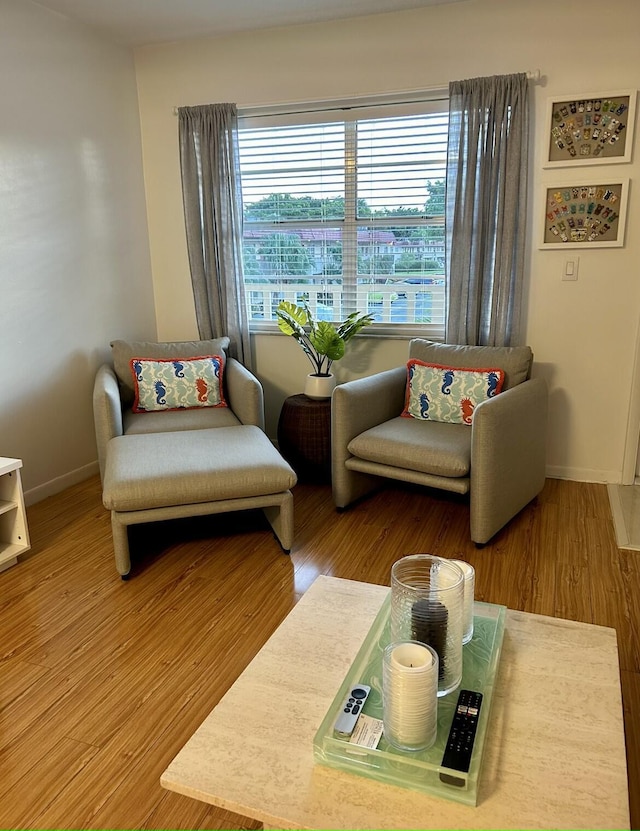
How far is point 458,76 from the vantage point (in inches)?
130

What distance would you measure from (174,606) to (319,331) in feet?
5.74

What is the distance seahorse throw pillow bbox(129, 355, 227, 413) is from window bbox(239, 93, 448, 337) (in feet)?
2.46

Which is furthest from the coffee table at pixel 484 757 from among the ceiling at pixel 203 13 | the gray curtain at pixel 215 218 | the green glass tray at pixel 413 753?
the ceiling at pixel 203 13

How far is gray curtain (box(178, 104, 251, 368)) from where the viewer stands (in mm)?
3732

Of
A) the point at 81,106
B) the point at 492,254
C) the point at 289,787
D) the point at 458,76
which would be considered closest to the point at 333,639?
the point at 289,787

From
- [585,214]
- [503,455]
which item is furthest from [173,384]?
[585,214]

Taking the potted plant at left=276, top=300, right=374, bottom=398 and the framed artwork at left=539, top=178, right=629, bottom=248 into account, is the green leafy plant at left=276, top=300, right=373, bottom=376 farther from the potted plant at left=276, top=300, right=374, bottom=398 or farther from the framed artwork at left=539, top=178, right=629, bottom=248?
the framed artwork at left=539, top=178, right=629, bottom=248

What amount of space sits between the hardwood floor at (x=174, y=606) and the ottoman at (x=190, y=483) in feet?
0.71

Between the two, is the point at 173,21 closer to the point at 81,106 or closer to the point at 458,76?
the point at 81,106

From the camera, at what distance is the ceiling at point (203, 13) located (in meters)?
3.19

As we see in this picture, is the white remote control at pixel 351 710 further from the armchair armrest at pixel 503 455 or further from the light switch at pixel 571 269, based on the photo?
the light switch at pixel 571 269

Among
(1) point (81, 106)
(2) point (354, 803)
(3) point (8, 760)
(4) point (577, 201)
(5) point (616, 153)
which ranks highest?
(1) point (81, 106)

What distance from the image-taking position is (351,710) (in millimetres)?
1282

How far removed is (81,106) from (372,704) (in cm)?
350
